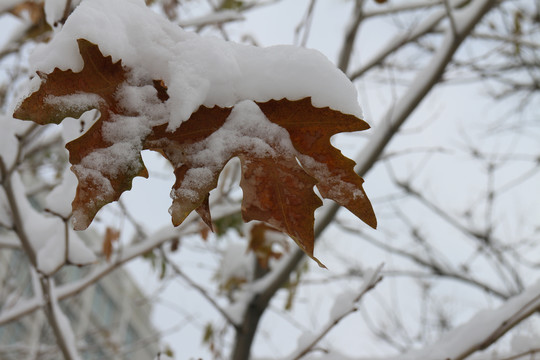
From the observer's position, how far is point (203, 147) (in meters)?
0.61

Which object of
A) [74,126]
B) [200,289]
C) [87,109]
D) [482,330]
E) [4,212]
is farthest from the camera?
[200,289]

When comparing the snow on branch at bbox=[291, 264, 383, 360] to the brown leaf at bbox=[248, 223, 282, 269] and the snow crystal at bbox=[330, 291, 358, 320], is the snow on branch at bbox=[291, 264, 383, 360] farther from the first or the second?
the brown leaf at bbox=[248, 223, 282, 269]

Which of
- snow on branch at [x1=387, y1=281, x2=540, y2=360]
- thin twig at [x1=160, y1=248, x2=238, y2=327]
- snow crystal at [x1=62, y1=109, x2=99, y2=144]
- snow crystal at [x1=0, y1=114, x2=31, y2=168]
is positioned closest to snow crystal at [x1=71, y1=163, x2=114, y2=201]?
snow crystal at [x1=62, y1=109, x2=99, y2=144]

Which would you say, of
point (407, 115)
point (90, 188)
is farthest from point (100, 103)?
point (407, 115)

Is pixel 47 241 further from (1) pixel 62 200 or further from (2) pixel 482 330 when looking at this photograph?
(2) pixel 482 330

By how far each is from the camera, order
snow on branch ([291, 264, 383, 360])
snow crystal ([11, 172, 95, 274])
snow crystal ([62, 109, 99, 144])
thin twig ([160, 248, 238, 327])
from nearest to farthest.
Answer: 1. snow crystal ([62, 109, 99, 144])
2. snow on branch ([291, 264, 383, 360])
3. snow crystal ([11, 172, 95, 274])
4. thin twig ([160, 248, 238, 327])

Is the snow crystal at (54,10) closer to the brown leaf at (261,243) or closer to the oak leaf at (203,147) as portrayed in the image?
the oak leaf at (203,147)

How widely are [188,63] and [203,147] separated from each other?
114mm

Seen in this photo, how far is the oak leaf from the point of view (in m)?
0.58

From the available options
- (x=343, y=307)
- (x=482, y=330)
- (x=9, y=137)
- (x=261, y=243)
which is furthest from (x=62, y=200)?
(x=261, y=243)

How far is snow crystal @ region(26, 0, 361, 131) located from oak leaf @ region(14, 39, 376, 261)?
0.01m

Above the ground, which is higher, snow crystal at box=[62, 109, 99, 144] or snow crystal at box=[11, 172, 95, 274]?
snow crystal at box=[62, 109, 99, 144]

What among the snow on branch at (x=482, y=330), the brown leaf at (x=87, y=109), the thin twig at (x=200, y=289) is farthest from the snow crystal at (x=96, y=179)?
the thin twig at (x=200, y=289)

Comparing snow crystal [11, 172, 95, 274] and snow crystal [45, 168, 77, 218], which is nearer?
snow crystal [45, 168, 77, 218]
